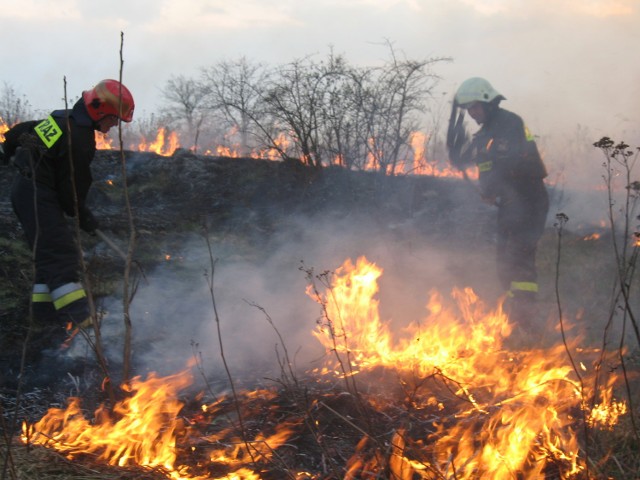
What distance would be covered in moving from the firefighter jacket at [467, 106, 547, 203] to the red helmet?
3.54m

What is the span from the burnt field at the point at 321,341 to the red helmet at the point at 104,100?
1024 mm

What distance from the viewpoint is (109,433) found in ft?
9.04

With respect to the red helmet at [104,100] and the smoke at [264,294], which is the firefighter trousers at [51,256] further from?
the red helmet at [104,100]

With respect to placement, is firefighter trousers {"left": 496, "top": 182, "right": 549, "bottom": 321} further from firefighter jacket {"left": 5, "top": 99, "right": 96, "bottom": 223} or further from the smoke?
firefighter jacket {"left": 5, "top": 99, "right": 96, "bottom": 223}

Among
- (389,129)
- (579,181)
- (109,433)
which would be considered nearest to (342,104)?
(389,129)

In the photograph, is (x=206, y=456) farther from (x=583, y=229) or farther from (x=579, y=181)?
(x=579, y=181)

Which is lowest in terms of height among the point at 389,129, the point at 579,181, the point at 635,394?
the point at 635,394

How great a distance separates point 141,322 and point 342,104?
5.37 m

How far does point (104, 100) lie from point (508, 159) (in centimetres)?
379

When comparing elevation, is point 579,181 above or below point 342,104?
below

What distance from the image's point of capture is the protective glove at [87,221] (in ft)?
14.3

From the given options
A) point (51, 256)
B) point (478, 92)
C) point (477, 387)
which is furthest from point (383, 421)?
point (478, 92)

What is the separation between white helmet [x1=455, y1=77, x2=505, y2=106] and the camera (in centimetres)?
568

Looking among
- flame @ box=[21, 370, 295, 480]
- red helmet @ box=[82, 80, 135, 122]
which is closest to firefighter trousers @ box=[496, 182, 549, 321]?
flame @ box=[21, 370, 295, 480]
